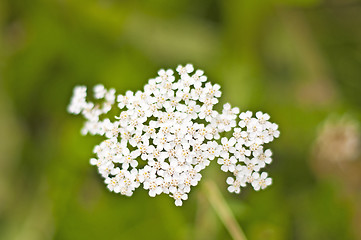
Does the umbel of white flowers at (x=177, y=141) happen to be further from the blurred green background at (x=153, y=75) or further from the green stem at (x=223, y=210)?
the blurred green background at (x=153, y=75)

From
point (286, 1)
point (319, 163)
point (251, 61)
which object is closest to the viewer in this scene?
point (319, 163)

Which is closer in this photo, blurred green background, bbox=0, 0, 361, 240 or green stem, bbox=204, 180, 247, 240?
green stem, bbox=204, 180, 247, 240

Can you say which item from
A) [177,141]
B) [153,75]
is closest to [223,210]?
[177,141]

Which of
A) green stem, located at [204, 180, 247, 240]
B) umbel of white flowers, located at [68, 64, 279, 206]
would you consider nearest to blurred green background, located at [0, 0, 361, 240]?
green stem, located at [204, 180, 247, 240]

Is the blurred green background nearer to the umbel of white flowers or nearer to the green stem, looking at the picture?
the green stem

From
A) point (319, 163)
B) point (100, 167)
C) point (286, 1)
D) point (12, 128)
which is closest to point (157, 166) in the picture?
point (100, 167)

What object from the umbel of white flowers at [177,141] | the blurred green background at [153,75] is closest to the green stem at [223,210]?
the umbel of white flowers at [177,141]

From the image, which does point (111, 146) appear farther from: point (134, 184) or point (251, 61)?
point (251, 61)
